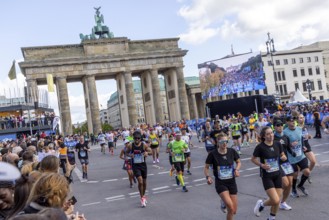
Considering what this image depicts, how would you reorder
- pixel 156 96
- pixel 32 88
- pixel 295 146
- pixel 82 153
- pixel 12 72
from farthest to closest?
pixel 156 96, pixel 32 88, pixel 12 72, pixel 82 153, pixel 295 146

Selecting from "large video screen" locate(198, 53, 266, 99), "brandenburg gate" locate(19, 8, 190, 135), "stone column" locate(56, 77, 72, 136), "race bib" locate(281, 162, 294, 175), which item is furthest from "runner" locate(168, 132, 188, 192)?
"stone column" locate(56, 77, 72, 136)

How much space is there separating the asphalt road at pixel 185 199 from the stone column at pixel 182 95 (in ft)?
153

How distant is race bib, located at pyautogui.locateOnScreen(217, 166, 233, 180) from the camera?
7.54m

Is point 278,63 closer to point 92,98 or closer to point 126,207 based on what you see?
point 92,98

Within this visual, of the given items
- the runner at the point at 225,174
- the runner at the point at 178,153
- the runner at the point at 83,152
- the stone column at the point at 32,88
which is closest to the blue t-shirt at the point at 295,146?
the runner at the point at 225,174

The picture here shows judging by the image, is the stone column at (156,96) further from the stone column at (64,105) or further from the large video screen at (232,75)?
the stone column at (64,105)

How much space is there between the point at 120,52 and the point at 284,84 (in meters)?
44.4

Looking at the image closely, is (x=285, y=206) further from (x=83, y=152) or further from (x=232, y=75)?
(x=232, y=75)

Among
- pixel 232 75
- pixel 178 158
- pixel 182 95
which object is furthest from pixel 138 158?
pixel 182 95

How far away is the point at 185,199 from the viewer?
10.6 meters

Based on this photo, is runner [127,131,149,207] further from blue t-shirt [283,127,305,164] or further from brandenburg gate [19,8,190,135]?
brandenburg gate [19,8,190,135]

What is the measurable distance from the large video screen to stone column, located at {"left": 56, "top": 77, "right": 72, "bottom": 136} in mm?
18930

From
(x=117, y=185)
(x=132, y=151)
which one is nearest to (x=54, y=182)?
(x=132, y=151)

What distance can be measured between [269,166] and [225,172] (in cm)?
85
